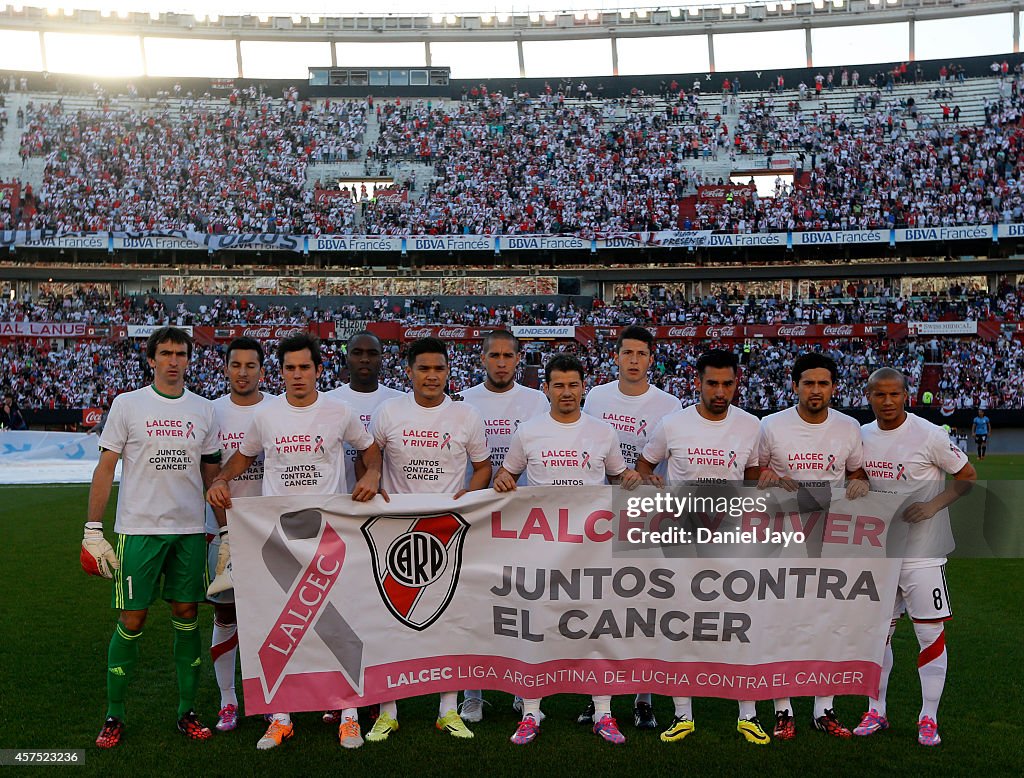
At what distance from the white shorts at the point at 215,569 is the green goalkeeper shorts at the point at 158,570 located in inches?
4.3

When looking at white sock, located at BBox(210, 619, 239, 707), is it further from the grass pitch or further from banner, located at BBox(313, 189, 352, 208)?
banner, located at BBox(313, 189, 352, 208)

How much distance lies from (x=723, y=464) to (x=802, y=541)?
0.67 meters

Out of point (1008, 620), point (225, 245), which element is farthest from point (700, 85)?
point (1008, 620)

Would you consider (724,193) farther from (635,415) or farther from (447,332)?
(635,415)

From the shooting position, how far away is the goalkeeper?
17.7 ft

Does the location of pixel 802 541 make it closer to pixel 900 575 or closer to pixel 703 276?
pixel 900 575

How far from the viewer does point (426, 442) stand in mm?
5785

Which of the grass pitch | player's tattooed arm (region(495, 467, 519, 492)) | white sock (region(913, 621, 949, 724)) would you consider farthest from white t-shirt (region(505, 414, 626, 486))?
white sock (region(913, 621, 949, 724))

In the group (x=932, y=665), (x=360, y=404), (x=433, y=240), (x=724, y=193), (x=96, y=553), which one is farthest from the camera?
(x=724, y=193)

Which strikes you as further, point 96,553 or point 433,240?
point 433,240

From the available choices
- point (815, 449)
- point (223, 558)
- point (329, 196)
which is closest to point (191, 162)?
point (329, 196)

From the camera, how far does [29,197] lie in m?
44.7

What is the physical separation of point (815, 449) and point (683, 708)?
180cm

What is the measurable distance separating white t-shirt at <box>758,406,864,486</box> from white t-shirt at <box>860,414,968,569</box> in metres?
0.13
